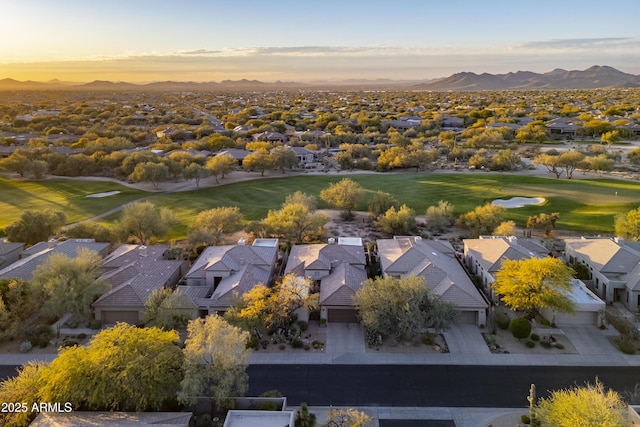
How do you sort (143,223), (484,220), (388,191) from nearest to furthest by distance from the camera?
1. (143,223)
2. (484,220)
3. (388,191)

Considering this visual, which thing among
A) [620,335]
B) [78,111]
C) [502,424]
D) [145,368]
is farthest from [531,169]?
[78,111]

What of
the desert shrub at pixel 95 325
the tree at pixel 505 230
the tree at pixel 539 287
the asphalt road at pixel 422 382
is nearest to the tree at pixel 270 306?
the asphalt road at pixel 422 382

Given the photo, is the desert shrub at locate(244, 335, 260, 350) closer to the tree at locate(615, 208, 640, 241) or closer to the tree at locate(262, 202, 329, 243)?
the tree at locate(262, 202, 329, 243)

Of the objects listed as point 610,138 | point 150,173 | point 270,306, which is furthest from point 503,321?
point 610,138

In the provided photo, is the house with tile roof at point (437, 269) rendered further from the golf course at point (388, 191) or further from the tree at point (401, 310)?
the golf course at point (388, 191)

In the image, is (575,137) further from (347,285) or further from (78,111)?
(78,111)

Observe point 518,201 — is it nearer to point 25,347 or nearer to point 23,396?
point 25,347

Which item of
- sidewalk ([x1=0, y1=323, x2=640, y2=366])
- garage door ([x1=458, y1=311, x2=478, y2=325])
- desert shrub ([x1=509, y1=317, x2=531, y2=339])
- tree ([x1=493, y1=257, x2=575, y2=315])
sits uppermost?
tree ([x1=493, y1=257, x2=575, y2=315])

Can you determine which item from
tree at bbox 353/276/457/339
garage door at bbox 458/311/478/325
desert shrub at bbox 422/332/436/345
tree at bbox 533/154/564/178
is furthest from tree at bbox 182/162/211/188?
tree at bbox 533/154/564/178
